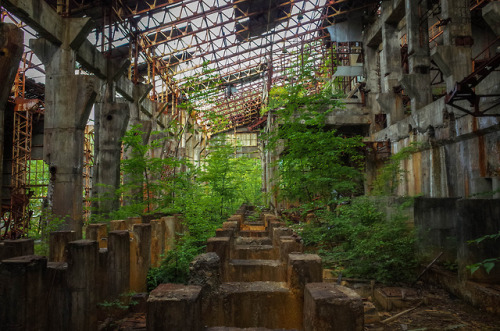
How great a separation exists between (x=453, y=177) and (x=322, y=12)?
1535 cm

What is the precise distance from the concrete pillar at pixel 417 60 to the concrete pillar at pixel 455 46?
2.12 meters

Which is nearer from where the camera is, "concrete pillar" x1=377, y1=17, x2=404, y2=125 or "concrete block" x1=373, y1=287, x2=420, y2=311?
"concrete block" x1=373, y1=287, x2=420, y2=311

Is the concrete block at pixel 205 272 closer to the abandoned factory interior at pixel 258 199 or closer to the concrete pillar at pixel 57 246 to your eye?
the abandoned factory interior at pixel 258 199

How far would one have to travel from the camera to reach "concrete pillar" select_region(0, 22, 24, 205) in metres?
6.77

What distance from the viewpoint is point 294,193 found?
10727 millimetres

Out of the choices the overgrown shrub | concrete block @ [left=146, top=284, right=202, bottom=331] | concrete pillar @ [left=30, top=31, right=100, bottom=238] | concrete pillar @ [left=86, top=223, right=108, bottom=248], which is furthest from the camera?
concrete pillar @ [left=30, top=31, right=100, bottom=238]

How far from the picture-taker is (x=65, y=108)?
405 inches

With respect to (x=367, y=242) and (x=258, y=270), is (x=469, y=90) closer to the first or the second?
(x=367, y=242)

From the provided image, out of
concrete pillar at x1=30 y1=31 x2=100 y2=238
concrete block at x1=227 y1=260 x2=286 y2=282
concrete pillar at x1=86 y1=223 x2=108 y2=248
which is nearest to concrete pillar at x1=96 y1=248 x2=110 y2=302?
concrete pillar at x1=86 y1=223 x2=108 y2=248

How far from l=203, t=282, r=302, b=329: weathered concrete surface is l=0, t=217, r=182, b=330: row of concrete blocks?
1.79 m

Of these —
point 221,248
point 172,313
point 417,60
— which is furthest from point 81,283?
point 417,60

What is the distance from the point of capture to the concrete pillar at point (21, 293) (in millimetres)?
3379

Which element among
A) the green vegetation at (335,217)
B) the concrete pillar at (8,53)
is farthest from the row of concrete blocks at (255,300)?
the concrete pillar at (8,53)

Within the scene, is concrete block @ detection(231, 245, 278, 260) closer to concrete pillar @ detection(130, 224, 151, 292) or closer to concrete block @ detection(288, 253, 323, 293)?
concrete pillar @ detection(130, 224, 151, 292)
